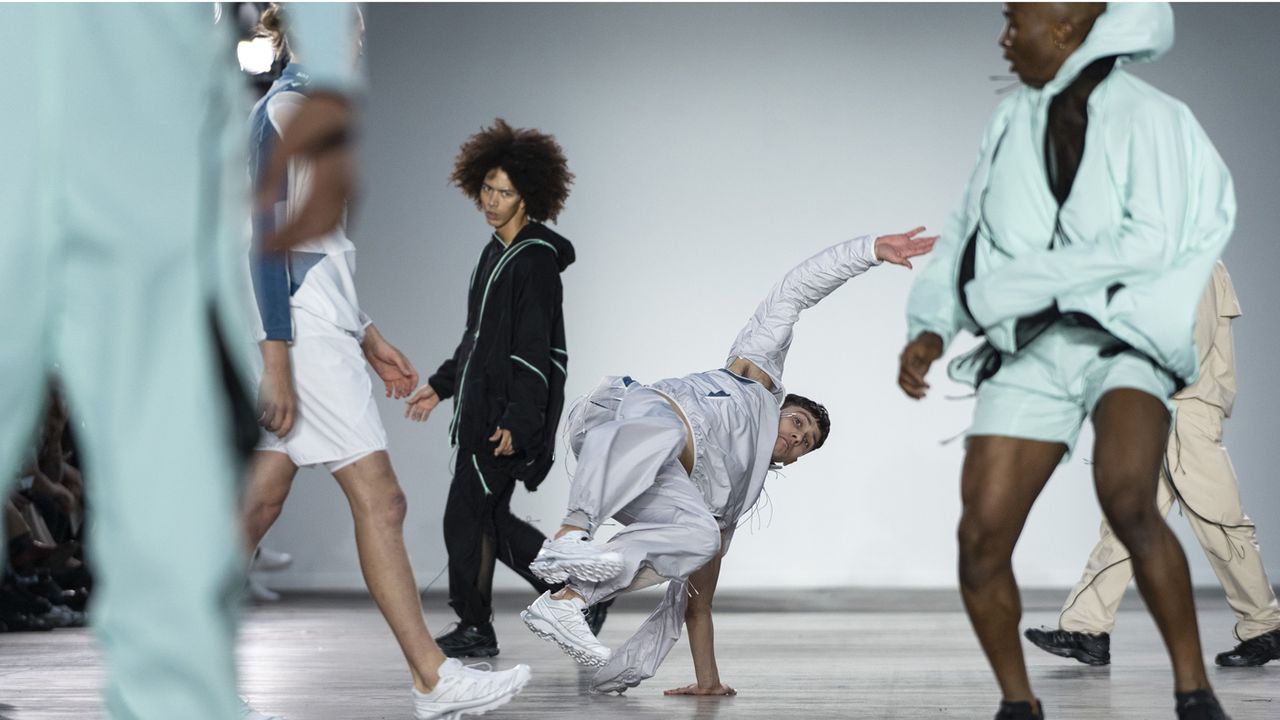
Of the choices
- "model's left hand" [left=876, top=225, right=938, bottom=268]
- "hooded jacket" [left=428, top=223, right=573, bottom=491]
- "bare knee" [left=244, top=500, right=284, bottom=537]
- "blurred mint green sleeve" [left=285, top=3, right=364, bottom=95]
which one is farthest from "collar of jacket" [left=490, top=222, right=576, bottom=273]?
"blurred mint green sleeve" [left=285, top=3, right=364, bottom=95]

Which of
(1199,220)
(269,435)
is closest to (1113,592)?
(1199,220)

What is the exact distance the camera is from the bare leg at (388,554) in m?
2.41

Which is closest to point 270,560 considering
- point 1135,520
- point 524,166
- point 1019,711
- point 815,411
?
point 524,166

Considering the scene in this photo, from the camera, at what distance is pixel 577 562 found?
2955 millimetres

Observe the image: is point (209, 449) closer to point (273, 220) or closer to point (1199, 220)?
point (273, 220)

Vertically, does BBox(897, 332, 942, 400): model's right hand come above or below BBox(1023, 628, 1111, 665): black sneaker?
above

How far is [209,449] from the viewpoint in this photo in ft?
3.69

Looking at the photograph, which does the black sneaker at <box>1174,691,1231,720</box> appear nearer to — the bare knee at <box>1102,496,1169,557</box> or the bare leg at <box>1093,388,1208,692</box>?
the bare leg at <box>1093,388,1208,692</box>

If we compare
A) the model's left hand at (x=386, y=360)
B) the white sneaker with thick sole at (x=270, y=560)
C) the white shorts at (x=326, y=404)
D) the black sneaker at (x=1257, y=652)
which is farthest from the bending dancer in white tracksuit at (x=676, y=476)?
the white sneaker with thick sole at (x=270, y=560)

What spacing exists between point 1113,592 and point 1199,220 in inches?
83.7

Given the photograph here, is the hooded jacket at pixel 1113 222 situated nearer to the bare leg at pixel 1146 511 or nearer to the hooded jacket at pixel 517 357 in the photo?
the bare leg at pixel 1146 511

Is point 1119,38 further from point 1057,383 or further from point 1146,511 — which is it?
point 1146,511

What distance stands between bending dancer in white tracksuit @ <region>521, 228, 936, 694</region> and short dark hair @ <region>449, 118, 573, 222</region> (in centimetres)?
112

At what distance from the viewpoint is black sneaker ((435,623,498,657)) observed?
4328mm
